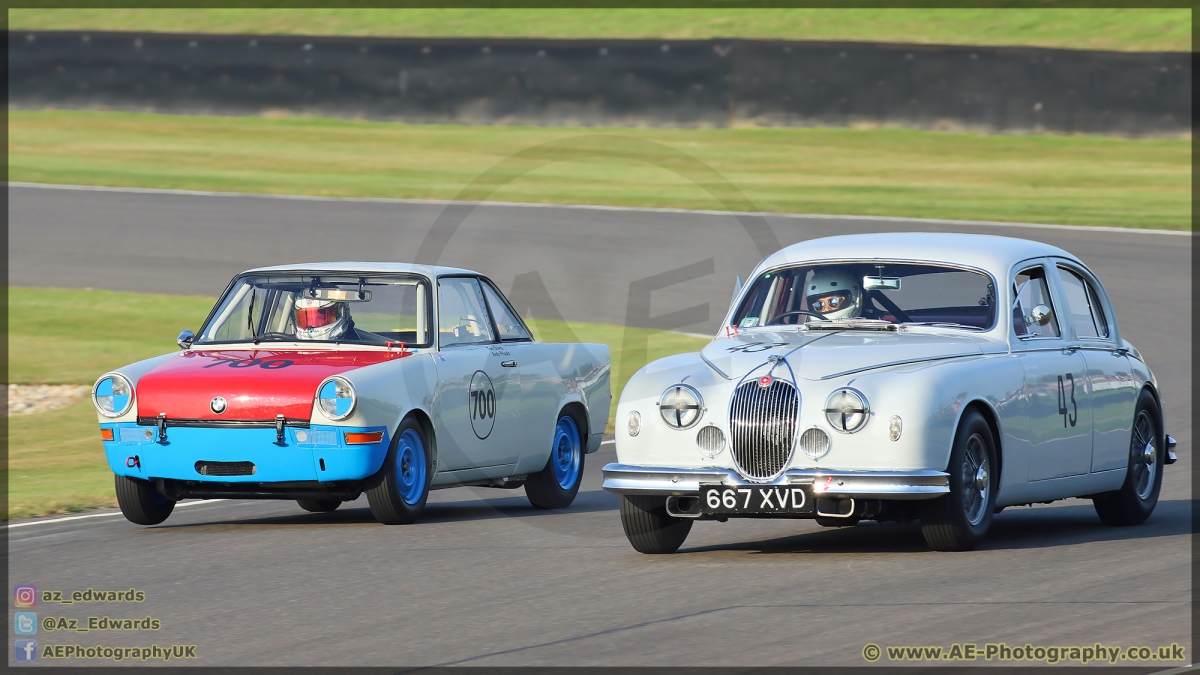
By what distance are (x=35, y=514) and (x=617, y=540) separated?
390cm

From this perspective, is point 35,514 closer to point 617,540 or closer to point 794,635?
point 617,540

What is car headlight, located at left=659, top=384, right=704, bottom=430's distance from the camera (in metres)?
8.56

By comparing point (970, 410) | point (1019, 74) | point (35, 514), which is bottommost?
point (35, 514)

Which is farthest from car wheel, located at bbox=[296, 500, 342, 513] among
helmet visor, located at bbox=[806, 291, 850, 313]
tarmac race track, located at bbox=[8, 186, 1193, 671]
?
helmet visor, located at bbox=[806, 291, 850, 313]

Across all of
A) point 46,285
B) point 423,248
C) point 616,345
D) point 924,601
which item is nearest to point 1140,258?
point 616,345

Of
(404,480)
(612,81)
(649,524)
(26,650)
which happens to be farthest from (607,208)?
(26,650)

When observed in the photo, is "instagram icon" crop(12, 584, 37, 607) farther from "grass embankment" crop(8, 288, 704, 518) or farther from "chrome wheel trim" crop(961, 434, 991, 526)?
"chrome wheel trim" crop(961, 434, 991, 526)

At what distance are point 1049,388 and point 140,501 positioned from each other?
5203 mm

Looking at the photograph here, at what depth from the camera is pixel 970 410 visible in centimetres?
855

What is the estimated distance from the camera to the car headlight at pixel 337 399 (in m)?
9.62

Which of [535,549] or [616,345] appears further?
[616,345]

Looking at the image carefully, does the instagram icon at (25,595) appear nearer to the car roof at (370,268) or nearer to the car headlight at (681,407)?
the car headlight at (681,407)

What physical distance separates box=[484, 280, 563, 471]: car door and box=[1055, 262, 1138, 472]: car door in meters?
3.41

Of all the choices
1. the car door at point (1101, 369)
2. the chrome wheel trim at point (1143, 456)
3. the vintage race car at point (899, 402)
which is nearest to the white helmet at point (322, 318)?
the vintage race car at point (899, 402)
